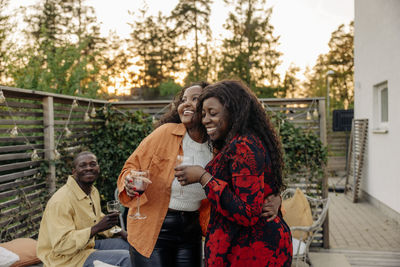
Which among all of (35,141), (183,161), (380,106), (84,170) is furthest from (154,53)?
(183,161)

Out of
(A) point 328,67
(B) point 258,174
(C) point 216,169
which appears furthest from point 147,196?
(A) point 328,67

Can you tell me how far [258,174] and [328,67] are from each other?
2192 centimetres

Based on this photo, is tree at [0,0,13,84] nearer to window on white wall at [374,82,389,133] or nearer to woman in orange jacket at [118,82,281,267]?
woman in orange jacket at [118,82,281,267]

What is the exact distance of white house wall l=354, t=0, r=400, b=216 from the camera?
6.19 metres

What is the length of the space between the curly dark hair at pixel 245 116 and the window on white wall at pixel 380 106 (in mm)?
6691

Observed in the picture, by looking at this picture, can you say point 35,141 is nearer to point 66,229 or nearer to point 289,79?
point 66,229

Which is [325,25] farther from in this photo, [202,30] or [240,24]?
[202,30]

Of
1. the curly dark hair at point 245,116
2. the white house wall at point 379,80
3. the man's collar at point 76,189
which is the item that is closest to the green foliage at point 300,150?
the white house wall at point 379,80

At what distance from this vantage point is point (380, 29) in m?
7.06

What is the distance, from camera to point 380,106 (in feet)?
25.0

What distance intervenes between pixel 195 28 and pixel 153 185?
1450cm

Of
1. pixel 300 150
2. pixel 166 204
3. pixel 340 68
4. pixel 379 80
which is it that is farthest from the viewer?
pixel 340 68

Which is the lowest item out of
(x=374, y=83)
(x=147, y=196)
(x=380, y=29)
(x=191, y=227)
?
(x=191, y=227)

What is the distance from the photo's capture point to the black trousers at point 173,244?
73.1 inches
